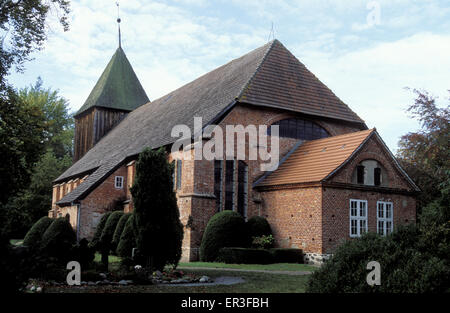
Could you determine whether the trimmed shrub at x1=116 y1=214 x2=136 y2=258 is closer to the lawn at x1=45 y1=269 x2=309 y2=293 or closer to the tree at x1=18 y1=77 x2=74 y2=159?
the lawn at x1=45 y1=269 x2=309 y2=293

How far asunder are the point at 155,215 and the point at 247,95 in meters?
10.7

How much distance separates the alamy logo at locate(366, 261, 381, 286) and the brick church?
10.9 m

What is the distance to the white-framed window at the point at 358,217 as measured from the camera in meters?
20.1

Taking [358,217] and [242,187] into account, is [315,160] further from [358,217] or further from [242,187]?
[242,187]

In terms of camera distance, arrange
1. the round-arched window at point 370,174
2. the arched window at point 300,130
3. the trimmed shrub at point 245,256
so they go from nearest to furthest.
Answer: the trimmed shrub at point 245,256
the round-arched window at point 370,174
the arched window at point 300,130

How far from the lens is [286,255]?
777 inches

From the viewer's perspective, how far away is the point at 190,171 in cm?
2208

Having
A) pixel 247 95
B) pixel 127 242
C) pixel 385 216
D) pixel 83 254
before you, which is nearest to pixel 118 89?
pixel 247 95

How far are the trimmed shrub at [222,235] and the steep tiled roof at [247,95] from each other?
4705 millimetres

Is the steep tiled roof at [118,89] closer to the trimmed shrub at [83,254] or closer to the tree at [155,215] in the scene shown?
the tree at [155,215]

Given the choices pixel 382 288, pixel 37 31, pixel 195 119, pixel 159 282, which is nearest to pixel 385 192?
pixel 195 119

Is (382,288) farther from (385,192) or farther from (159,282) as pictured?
(385,192)

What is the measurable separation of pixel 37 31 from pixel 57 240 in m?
9.71

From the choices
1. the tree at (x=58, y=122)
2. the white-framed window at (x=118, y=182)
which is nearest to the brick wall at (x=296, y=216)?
the white-framed window at (x=118, y=182)
